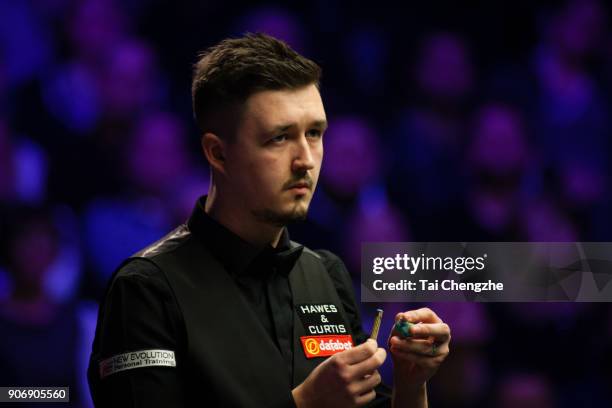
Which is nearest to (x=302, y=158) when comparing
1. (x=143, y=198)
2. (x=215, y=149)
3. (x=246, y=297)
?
(x=215, y=149)

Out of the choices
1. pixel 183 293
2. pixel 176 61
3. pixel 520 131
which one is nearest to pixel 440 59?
pixel 520 131

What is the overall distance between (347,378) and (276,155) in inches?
17.8

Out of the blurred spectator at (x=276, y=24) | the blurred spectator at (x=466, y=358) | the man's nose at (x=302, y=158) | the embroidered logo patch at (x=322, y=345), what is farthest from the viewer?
the blurred spectator at (x=276, y=24)

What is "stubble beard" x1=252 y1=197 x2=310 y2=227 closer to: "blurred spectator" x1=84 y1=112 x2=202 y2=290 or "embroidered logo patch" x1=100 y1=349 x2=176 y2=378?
"embroidered logo patch" x1=100 y1=349 x2=176 y2=378

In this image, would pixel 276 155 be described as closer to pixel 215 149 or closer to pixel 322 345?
pixel 215 149

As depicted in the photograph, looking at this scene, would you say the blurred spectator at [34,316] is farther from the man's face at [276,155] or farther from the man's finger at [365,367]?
the man's finger at [365,367]

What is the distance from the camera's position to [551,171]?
2947 millimetres

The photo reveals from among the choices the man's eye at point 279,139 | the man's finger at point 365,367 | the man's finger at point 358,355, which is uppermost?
the man's eye at point 279,139

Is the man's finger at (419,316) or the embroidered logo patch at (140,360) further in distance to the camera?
the man's finger at (419,316)

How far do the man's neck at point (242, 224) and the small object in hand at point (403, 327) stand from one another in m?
0.31

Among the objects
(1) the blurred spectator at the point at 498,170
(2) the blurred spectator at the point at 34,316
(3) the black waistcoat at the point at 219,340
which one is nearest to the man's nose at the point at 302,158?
(3) the black waistcoat at the point at 219,340

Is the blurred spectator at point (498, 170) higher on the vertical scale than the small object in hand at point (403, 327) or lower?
higher

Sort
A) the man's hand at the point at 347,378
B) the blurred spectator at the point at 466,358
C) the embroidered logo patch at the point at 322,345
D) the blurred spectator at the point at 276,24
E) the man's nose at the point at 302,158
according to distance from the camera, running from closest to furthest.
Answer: the man's hand at the point at 347,378, the man's nose at the point at 302,158, the embroidered logo patch at the point at 322,345, the blurred spectator at the point at 466,358, the blurred spectator at the point at 276,24

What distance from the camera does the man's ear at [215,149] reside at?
1.64 m
